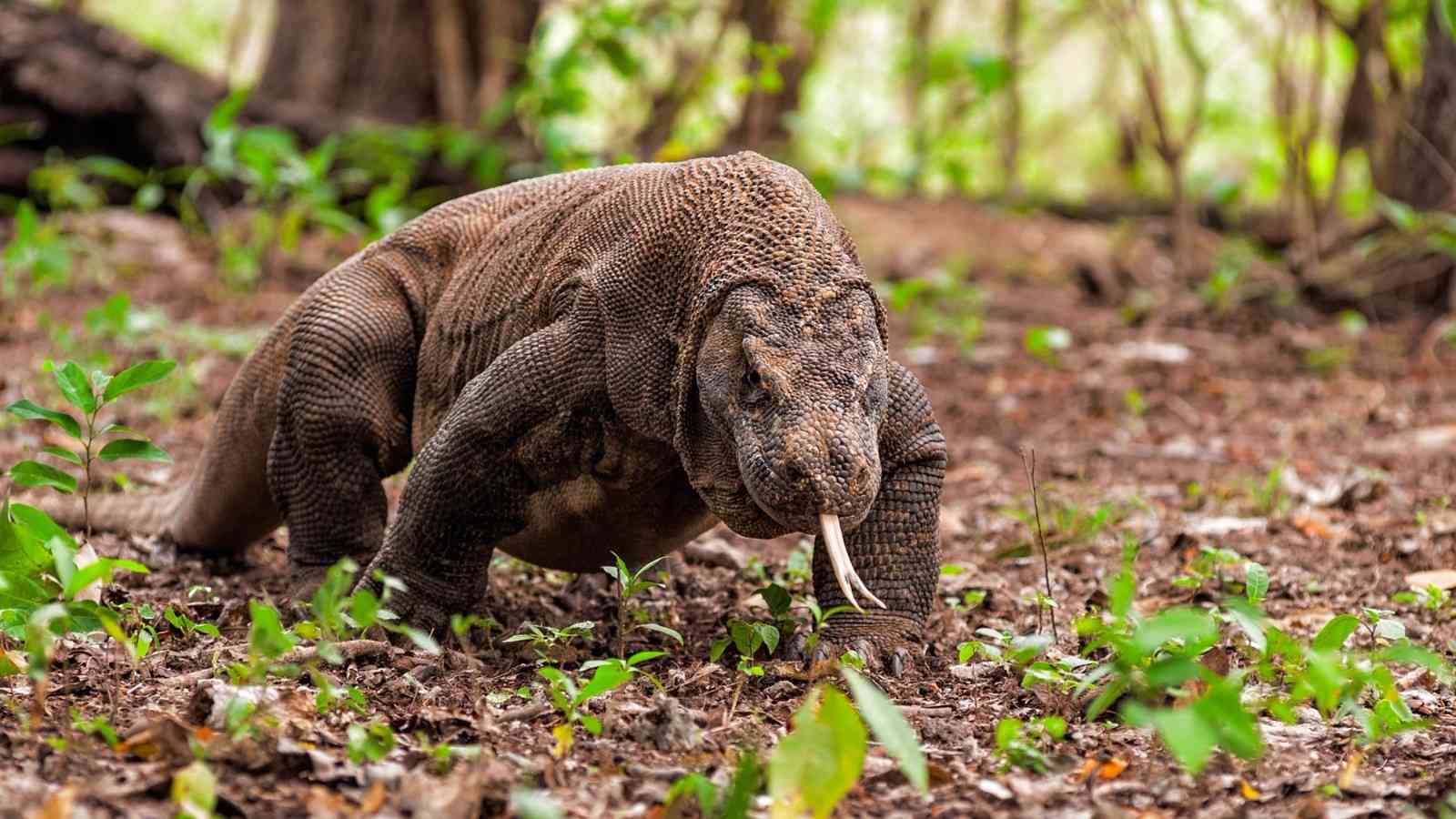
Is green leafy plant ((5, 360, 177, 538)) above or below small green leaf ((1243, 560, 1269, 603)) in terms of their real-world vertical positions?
above

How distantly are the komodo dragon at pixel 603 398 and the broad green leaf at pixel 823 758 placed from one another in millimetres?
608

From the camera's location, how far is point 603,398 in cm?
339

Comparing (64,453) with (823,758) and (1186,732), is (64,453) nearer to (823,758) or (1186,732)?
(823,758)

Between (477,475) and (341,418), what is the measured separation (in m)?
0.65

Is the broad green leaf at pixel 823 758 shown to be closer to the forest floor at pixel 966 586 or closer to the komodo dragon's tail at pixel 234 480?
the forest floor at pixel 966 586

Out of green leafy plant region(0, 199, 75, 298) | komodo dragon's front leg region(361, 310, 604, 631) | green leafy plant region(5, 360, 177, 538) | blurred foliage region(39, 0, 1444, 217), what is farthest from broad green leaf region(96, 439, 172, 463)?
green leafy plant region(0, 199, 75, 298)

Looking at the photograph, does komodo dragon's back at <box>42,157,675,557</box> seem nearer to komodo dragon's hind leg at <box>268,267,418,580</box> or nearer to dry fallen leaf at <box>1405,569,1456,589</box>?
komodo dragon's hind leg at <box>268,267,418,580</box>

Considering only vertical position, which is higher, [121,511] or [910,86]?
[910,86]

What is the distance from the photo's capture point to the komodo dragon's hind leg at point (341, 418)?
13.2 feet

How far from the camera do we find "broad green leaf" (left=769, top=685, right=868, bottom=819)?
7.29ft

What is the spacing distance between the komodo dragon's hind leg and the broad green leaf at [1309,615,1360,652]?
7.81 ft

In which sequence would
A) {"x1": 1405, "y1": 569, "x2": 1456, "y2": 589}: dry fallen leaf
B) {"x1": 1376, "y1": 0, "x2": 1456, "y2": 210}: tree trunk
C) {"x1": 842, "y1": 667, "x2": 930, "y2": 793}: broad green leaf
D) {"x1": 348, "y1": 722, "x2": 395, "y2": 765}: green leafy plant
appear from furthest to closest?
{"x1": 1376, "y1": 0, "x2": 1456, "y2": 210}: tree trunk → {"x1": 1405, "y1": 569, "x2": 1456, "y2": 589}: dry fallen leaf → {"x1": 348, "y1": 722, "x2": 395, "y2": 765}: green leafy plant → {"x1": 842, "y1": 667, "x2": 930, "y2": 793}: broad green leaf

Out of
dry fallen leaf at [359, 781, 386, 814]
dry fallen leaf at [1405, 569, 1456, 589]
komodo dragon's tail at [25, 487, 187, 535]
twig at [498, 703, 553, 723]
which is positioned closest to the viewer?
dry fallen leaf at [359, 781, 386, 814]

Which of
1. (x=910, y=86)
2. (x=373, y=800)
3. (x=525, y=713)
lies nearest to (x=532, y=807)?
(x=373, y=800)
